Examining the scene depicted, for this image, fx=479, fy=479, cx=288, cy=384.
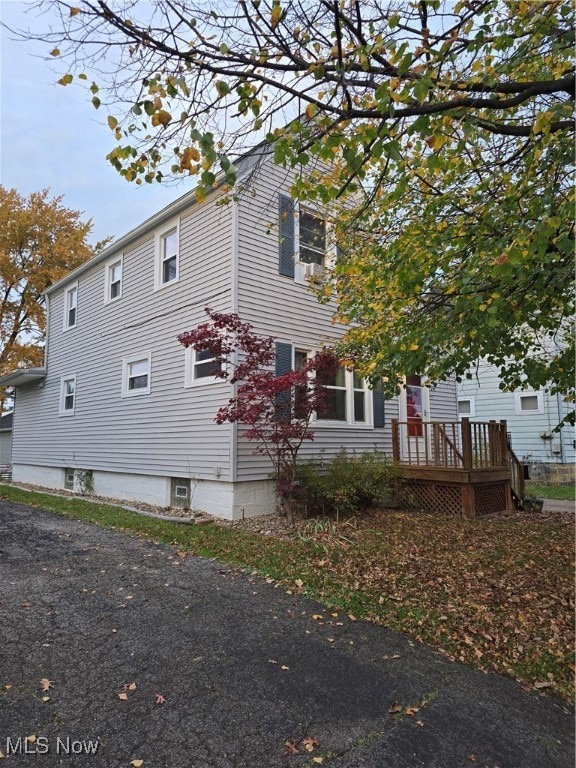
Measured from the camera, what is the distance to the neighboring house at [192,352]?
9.01 m

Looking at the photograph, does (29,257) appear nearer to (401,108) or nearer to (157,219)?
(157,219)

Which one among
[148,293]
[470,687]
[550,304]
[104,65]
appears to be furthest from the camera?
[148,293]

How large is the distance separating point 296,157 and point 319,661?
11.9 feet

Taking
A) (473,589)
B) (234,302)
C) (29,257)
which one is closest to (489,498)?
(473,589)

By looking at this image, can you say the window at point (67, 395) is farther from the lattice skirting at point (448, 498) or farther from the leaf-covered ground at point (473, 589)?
the leaf-covered ground at point (473, 589)

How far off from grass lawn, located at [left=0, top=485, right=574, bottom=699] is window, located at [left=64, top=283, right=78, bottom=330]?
8064mm

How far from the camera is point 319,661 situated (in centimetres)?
341

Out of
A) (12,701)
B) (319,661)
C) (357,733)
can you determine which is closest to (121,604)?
(12,701)

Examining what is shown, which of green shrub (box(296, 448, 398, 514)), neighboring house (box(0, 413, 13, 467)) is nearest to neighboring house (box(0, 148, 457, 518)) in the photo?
green shrub (box(296, 448, 398, 514))

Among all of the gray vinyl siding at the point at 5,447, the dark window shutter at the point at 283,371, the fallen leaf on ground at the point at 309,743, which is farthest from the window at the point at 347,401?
the gray vinyl siding at the point at 5,447

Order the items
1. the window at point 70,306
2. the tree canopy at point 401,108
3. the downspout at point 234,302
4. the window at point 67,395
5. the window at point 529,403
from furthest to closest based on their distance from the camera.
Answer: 1. the window at point 529,403
2. the window at point 70,306
3. the window at point 67,395
4. the downspout at point 234,302
5. the tree canopy at point 401,108

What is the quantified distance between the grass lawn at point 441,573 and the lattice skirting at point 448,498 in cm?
62

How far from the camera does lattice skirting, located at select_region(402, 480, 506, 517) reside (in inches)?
361

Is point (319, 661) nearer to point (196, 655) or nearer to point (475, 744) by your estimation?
point (196, 655)
